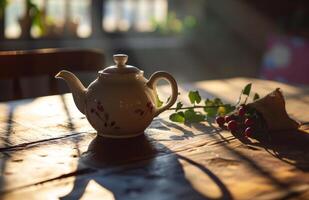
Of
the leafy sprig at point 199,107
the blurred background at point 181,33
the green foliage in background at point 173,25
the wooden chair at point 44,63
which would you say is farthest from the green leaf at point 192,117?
the green foliage in background at point 173,25

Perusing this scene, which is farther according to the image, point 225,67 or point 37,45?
point 225,67

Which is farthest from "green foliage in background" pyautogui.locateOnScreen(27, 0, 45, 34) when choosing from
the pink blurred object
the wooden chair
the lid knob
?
the lid knob

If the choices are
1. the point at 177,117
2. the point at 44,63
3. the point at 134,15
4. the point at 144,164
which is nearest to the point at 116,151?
the point at 144,164

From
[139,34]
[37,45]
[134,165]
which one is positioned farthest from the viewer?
[139,34]

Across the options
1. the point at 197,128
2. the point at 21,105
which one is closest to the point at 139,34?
the point at 21,105

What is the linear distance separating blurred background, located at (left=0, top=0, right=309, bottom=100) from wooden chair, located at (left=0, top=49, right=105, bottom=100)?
130cm

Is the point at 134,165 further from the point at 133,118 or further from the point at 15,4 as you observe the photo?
the point at 15,4

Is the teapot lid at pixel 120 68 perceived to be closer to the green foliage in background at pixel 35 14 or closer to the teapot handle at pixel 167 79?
the teapot handle at pixel 167 79

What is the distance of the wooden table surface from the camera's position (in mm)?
728

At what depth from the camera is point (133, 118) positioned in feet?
3.30

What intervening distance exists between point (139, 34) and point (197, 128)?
3.04 metres

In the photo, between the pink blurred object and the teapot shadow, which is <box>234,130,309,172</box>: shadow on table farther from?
the pink blurred object

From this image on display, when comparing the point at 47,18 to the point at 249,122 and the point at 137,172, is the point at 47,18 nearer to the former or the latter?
the point at 249,122

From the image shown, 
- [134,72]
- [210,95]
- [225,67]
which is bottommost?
[225,67]
